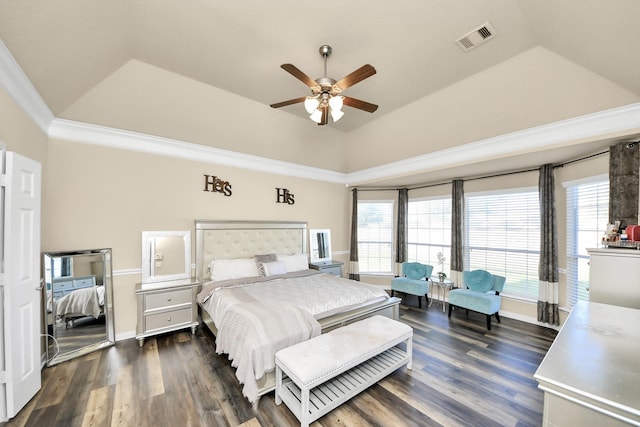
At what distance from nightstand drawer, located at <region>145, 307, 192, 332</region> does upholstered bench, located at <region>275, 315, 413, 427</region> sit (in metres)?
1.94

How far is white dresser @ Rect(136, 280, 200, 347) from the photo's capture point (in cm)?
323

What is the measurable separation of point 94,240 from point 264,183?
2652 mm

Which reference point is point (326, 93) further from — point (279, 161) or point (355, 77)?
point (279, 161)

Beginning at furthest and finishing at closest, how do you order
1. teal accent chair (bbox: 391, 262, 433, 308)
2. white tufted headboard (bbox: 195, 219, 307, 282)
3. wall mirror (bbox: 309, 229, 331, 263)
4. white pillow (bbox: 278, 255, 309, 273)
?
wall mirror (bbox: 309, 229, 331, 263) → teal accent chair (bbox: 391, 262, 433, 308) → white pillow (bbox: 278, 255, 309, 273) → white tufted headboard (bbox: 195, 219, 307, 282)

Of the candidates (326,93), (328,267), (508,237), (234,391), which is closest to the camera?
(234,391)

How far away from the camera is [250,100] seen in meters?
3.96

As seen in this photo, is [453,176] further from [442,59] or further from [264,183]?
[264,183]

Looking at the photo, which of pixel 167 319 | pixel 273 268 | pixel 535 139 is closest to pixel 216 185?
pixel 273 268

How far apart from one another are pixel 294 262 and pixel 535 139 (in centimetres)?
406

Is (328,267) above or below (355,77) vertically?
below

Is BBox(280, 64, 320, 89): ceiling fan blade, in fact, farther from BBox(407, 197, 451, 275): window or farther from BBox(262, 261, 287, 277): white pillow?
BBox(407, 197, 451, 275): window

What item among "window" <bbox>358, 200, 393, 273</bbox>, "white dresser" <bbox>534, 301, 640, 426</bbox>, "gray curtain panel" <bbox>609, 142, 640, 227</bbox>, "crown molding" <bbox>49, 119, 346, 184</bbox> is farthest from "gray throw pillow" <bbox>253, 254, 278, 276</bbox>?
"gray curtain panel" <bbox>609, 142, 640, 227</bbox>

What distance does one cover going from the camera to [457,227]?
490 cm

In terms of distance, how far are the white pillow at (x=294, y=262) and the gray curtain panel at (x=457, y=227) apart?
2.93m
